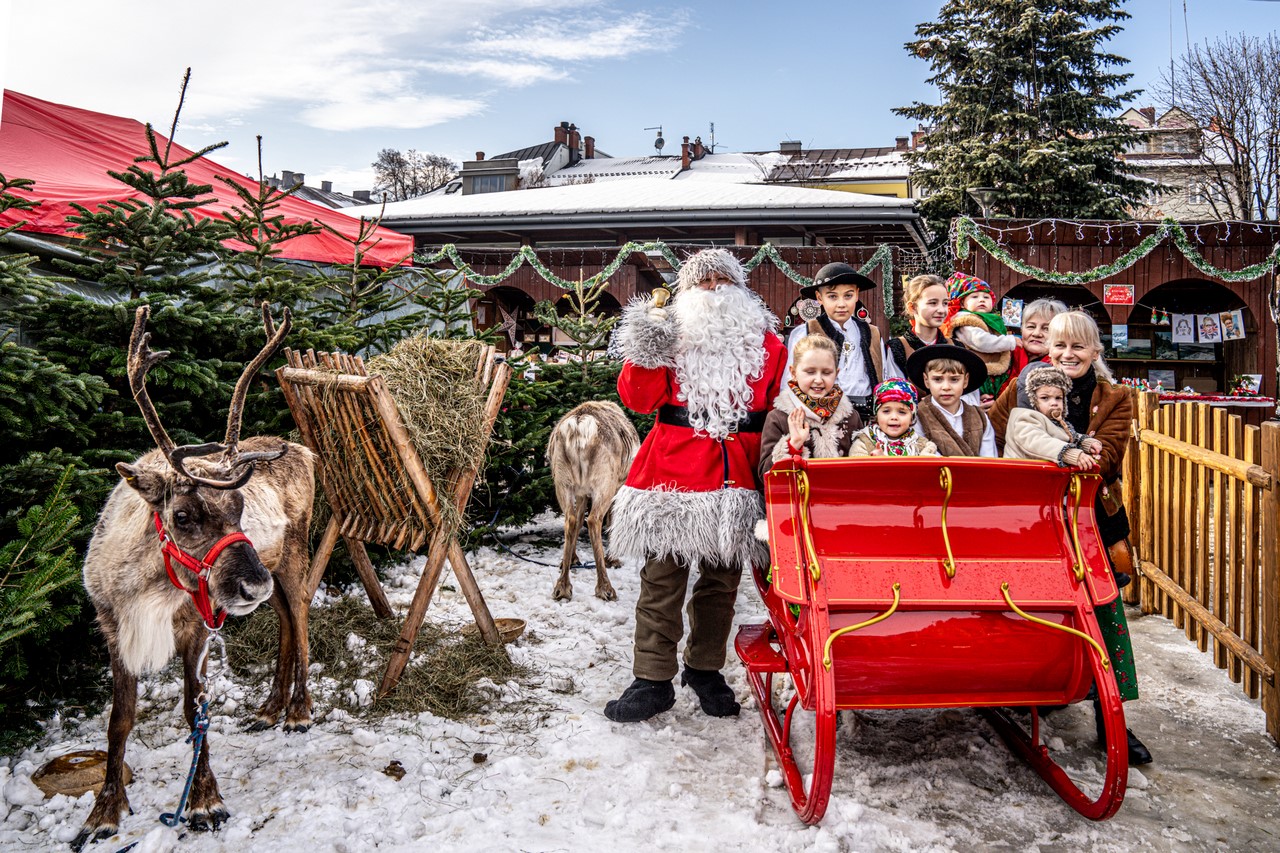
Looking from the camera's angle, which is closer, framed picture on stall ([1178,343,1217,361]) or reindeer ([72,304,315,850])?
reindeer ([72,304,315,850])

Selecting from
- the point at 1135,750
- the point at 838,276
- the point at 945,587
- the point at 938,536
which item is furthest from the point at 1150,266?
the point at 945,587

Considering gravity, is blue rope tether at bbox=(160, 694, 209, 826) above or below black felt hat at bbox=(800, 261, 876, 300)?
below

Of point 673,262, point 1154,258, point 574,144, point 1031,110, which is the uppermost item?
point 574,144

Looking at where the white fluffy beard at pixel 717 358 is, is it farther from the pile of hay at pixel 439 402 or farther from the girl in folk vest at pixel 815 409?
the pile of hay at pixel 439 402

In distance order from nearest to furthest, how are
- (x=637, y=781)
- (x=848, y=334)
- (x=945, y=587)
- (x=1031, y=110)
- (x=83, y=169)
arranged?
1. (x=945, y=587)
2. (x=637, y=781)
3. (x=848, y=334)
4. (x=83, y=169)
5. (x=1031, y=110)

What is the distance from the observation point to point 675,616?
13.3 feet

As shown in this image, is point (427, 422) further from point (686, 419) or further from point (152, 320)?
point (152, 320)

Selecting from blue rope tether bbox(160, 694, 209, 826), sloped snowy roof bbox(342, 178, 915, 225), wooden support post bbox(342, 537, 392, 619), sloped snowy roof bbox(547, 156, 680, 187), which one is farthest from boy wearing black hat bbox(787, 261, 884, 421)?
sloped snowy roof bbox(547, 156, 680, 187)

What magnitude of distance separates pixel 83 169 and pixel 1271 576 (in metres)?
10.4

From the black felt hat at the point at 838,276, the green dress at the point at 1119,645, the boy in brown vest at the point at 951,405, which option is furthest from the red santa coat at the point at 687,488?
the green dress at the point at 1119,645

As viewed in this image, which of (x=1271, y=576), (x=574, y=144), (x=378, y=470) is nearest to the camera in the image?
(x=1271, y=576)

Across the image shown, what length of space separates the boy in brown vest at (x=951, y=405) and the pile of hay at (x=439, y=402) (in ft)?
7.94

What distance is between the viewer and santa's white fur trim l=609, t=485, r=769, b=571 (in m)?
3.80

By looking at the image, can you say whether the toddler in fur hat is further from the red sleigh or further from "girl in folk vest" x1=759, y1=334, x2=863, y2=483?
"girl in folk vest" x1=759, y1=334, x2=863, y2=483
